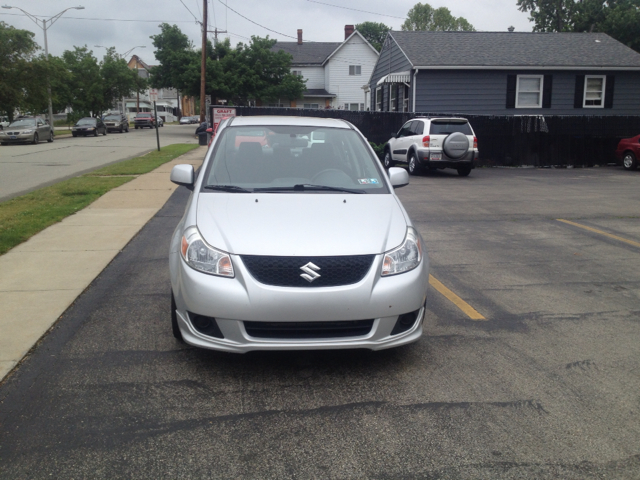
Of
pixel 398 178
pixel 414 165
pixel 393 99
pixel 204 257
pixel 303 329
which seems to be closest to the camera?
pixel 303 329

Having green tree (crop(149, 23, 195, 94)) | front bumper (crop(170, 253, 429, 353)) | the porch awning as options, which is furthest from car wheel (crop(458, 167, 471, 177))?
green tree (crop(149, 23, 195, 94))

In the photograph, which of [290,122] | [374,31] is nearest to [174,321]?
[290,122]

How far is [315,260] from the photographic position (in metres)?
3.88

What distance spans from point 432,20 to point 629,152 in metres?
65.4

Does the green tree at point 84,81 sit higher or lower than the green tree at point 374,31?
lower

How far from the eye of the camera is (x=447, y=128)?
59.1 feet

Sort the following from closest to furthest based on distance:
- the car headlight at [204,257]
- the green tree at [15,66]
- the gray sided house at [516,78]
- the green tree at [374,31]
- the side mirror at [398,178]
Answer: the car headlight at [204,257] < the side mirror at [398,178] < the gray sided house at [516,78] < the green tree at [15,66] < the green tree at [374,31]

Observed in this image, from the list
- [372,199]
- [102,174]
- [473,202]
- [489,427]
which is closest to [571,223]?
[473,202]

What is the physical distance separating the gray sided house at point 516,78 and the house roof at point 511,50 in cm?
4

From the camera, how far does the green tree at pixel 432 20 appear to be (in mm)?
79125

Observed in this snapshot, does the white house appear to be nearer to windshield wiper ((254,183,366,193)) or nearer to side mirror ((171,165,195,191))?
side mirror ((171,165,195,191))

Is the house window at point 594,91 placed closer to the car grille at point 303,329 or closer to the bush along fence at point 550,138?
the bush along fence at point 550,138

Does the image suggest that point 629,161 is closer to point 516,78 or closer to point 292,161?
point 516,78

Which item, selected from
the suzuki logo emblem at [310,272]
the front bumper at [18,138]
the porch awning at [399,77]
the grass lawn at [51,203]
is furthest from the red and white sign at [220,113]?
the suzuki logo emblem at [310,272]
